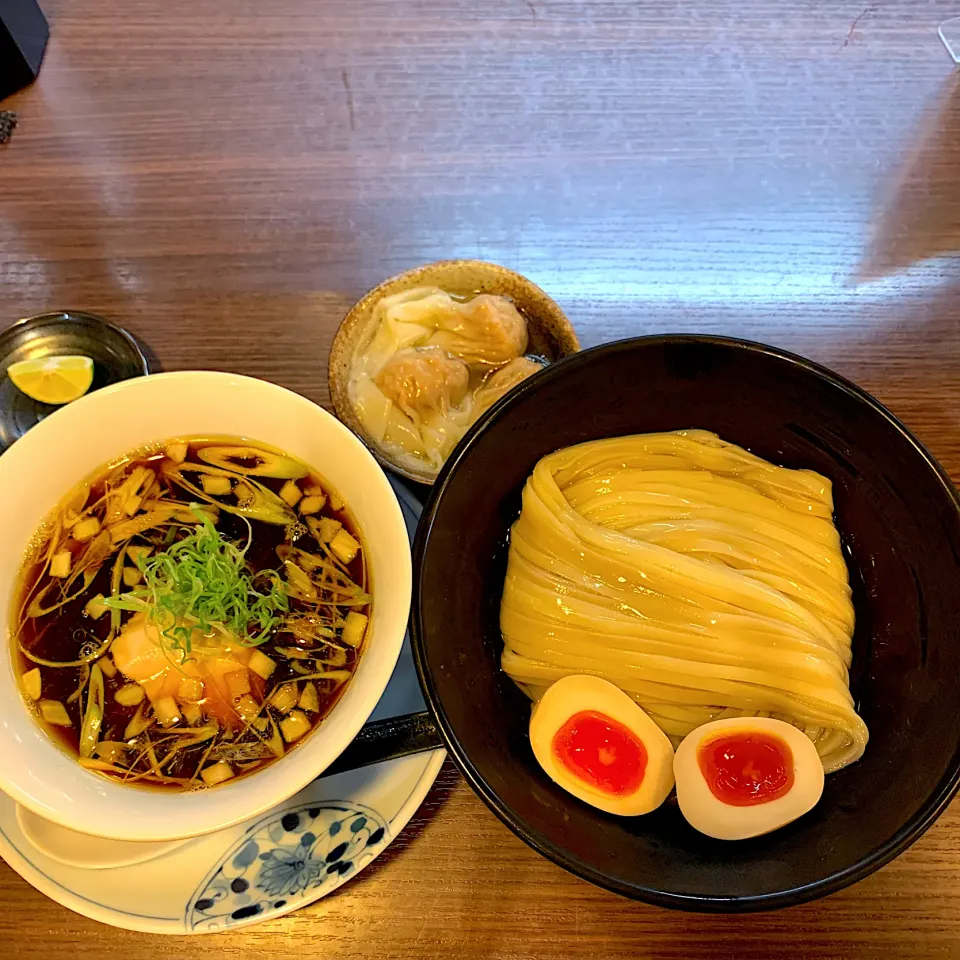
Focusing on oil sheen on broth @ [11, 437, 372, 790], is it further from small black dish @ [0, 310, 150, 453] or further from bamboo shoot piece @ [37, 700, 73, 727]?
small black dish @ [0, 310, 150, 453]

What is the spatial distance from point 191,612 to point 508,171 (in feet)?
4.59

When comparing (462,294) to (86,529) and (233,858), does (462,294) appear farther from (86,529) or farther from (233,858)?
(233,858)

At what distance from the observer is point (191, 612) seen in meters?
1.29

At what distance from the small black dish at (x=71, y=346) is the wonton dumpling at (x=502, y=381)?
0.74m

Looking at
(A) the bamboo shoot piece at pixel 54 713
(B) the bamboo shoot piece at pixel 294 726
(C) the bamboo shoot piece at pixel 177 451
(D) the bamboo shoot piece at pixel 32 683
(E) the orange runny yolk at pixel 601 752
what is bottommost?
(E) the orange runny yolk at pixel 601 752

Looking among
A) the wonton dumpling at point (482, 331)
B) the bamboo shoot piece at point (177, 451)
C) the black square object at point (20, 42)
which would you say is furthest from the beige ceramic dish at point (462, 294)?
the black square object at point (20, 42)

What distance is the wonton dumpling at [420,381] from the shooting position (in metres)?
1.64

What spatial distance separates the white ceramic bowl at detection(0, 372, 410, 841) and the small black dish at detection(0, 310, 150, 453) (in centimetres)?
42

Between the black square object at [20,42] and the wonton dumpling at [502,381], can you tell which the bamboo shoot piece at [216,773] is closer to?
the wonton dumpling at [502,381]

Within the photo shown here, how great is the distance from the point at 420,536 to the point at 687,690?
1.63 ft

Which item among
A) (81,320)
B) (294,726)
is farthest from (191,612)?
(81,320)

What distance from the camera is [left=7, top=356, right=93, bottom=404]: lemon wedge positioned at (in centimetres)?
165

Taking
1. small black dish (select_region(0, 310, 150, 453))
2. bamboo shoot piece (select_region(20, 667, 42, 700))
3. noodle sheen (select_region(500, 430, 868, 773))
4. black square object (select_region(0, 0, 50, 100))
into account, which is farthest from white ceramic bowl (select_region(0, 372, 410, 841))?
black square object (select_region(0, 0, 50, 100))

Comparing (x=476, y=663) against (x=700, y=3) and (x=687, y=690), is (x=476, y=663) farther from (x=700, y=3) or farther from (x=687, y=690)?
(x=700, y=3)
